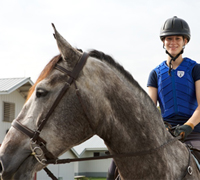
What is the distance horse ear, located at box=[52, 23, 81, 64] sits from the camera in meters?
3.32

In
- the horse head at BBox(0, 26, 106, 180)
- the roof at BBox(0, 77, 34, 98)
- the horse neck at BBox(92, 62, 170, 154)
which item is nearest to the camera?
the horse head at BBox(0, 26, 106, 180)

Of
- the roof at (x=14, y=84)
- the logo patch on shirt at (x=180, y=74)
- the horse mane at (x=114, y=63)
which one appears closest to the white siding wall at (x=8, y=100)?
the roof at (x=14, y=84)

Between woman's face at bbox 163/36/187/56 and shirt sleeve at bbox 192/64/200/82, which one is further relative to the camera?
woman's face at bbox 163/36/187/56

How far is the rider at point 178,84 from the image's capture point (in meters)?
4.55

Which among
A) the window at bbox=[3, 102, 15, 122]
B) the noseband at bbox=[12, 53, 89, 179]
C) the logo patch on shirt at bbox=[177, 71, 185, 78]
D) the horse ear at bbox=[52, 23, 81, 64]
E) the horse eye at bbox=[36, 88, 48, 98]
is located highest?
the horse ear at bbox=[52, 23, 81, 64]

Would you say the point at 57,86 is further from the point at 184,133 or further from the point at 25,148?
the point at 184,133

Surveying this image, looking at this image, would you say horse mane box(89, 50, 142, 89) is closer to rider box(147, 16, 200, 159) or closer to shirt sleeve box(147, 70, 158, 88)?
rider box(147, 16, 200, 159)

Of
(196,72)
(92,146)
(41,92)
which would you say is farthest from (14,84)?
(92,146)

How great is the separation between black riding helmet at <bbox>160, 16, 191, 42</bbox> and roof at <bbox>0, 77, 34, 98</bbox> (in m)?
20.3

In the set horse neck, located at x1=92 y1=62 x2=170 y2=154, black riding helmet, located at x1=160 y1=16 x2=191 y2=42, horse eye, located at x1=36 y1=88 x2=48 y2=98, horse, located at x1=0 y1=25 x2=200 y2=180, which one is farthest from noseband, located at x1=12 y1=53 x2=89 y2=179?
black riding helmet, located at x1=160 y1=16 x2=191 y2=42

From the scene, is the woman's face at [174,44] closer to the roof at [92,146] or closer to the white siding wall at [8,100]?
the white siding wall at [8,100]

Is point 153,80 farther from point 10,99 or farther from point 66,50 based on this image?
point 10,99

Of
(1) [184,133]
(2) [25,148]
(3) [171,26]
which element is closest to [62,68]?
(2) [25,148]

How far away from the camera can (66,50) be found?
343cm
